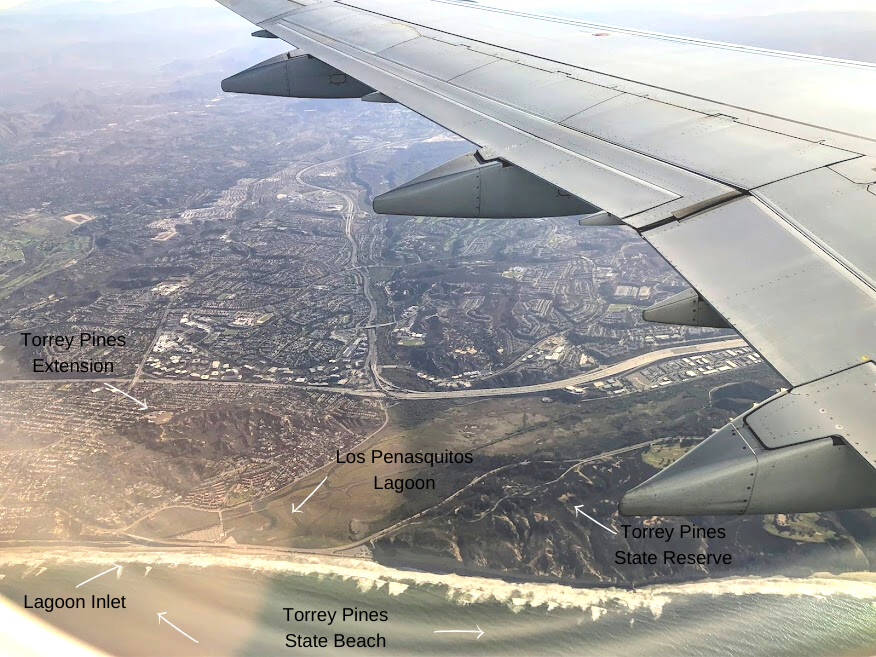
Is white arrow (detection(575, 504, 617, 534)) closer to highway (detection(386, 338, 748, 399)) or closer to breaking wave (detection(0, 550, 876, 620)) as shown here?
Result: breaking wave (detection(0, 550, 876, 620))

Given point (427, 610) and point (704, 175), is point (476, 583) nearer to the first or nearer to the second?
point (427, 610)

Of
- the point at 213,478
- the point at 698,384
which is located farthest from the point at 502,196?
the point at 698,384

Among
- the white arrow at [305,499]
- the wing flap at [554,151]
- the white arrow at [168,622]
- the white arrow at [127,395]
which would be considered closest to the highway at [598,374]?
the white arrow at [305,499]

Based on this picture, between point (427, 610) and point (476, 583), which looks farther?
point (476, 583)

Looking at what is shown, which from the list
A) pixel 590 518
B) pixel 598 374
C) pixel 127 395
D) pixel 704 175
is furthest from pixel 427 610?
pixel 127 395

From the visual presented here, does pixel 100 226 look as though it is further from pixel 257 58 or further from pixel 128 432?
pixel 257 58

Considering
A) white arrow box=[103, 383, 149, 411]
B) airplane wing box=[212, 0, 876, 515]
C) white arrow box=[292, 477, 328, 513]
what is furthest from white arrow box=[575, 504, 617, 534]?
white arrow box=[103, 383, 149, 411]
